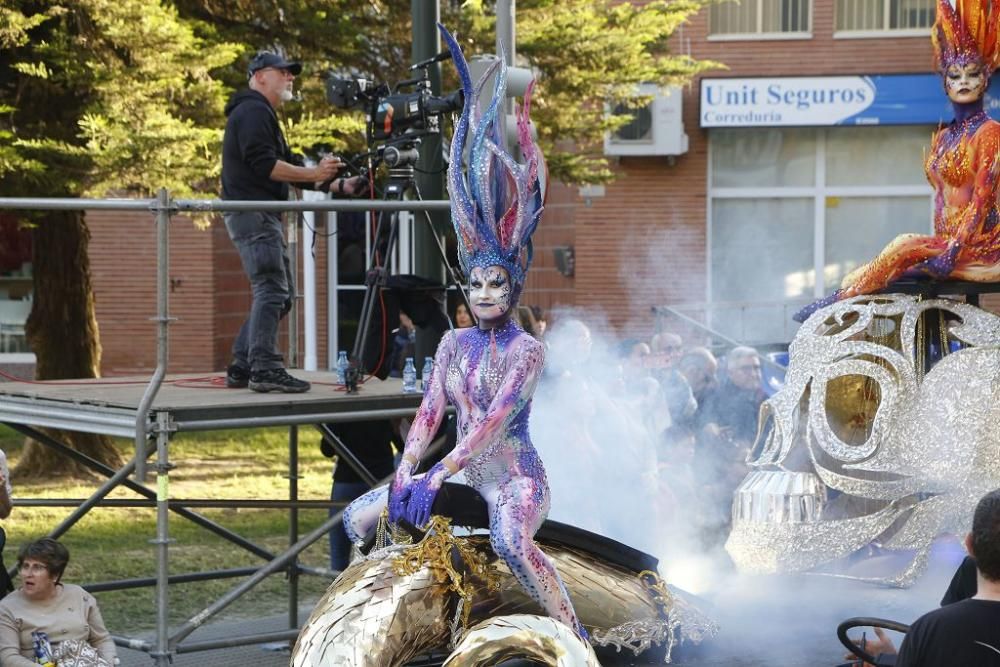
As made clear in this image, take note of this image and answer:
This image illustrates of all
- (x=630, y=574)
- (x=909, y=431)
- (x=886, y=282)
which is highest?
(x=886, y=282)

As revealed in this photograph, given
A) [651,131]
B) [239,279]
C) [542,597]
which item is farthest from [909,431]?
[239,279]

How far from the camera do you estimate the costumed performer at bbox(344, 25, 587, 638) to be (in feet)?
19.1

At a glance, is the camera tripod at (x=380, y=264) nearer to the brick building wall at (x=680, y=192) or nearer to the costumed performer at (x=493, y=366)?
the costumed performer at (x=493, y=366)

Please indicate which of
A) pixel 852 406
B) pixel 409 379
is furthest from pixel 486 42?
pixel 852 406

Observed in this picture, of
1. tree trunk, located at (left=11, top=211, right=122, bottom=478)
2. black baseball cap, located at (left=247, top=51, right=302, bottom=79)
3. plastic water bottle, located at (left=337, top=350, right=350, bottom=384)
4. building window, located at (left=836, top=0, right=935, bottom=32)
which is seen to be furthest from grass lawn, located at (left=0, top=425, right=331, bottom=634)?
building window, located at (left=836, top=0, right=935, bottom=32)

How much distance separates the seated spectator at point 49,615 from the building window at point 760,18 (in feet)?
56.0

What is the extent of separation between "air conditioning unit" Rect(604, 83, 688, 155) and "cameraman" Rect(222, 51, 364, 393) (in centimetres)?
1427

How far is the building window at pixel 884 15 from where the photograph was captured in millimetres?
21953

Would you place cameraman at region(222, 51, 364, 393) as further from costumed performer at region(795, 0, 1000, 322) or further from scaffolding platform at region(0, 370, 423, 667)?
costumed performer at region(795, 0, 1000, 322)

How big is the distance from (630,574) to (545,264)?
16.3 metres

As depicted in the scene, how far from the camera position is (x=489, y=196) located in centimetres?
599

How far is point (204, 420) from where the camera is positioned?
678 centimetres

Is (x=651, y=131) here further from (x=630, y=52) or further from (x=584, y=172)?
(x=630, y=52)

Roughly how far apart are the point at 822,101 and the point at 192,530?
493 inches
